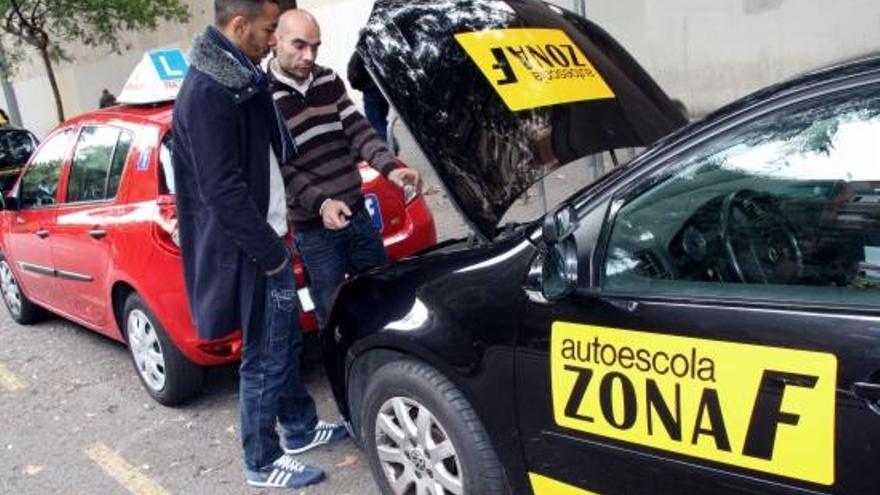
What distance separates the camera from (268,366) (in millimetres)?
3260

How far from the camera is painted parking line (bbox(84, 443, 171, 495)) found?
11.8ft

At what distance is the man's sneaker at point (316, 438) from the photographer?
3697 millimetres

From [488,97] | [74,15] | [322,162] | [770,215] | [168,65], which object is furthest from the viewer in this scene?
[74,15]

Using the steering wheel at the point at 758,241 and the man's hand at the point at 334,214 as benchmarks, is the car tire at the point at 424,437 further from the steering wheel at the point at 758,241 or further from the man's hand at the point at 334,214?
the steering wheel at the point at 758,241

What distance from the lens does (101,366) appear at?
16.9 feet

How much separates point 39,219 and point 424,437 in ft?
11.1

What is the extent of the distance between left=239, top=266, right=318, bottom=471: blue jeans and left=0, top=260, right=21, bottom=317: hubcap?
3.51 metres

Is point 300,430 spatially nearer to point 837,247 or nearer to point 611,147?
point 611,147

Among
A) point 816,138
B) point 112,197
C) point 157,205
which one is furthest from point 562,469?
point 112,197

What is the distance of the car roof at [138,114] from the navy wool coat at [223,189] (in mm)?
1281

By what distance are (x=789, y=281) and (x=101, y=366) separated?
425 cm

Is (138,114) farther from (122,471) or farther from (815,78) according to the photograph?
(815,78)

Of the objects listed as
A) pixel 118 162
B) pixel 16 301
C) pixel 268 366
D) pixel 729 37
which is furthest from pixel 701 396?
pixel 729 37

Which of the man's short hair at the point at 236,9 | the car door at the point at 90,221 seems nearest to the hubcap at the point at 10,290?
the car door at the point at 90,221
